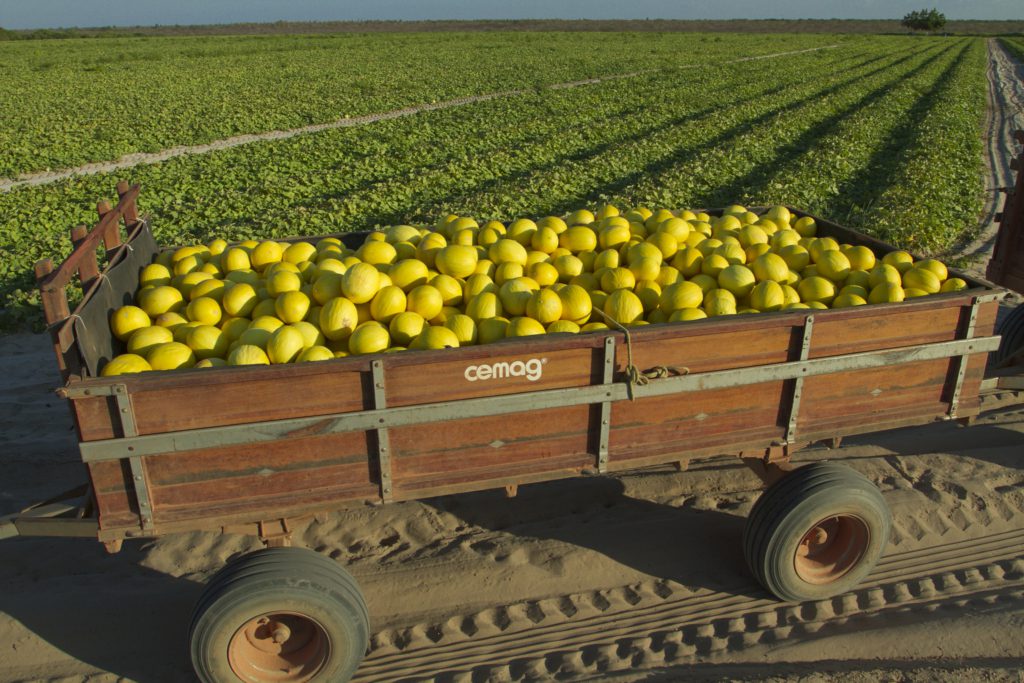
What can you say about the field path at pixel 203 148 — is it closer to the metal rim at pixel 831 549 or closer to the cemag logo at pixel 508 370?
the cemag logo at pixel 508 370

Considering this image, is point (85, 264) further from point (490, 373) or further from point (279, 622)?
point (490, 373)

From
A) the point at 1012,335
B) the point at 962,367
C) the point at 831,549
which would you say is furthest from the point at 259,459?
the point at 1012,335

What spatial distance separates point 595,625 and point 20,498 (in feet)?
12.7

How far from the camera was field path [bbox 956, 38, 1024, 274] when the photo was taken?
10.3 metres

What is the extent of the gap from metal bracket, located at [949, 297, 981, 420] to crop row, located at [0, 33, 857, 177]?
728 inches

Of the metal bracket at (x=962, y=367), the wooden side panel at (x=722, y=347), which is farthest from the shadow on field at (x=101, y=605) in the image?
the metal bracket at (x=962, y=367)

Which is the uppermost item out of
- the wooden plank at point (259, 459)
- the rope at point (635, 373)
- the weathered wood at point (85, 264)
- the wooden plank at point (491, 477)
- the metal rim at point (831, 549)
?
the weathered wood at point (85, 264)

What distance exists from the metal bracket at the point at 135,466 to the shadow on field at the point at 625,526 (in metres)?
2.08

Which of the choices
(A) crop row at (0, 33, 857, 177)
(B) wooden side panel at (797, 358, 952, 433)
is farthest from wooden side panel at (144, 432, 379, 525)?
(A) crop row at (0, 33, 857, 177)

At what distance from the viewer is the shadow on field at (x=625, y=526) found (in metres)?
4.26

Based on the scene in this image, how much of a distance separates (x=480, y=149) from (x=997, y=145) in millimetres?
14620

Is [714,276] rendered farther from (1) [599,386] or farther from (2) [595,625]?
(2) [595,625]

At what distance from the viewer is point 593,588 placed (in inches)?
163

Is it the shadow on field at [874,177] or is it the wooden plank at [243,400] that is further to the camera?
the shadow on field at [874,177]
